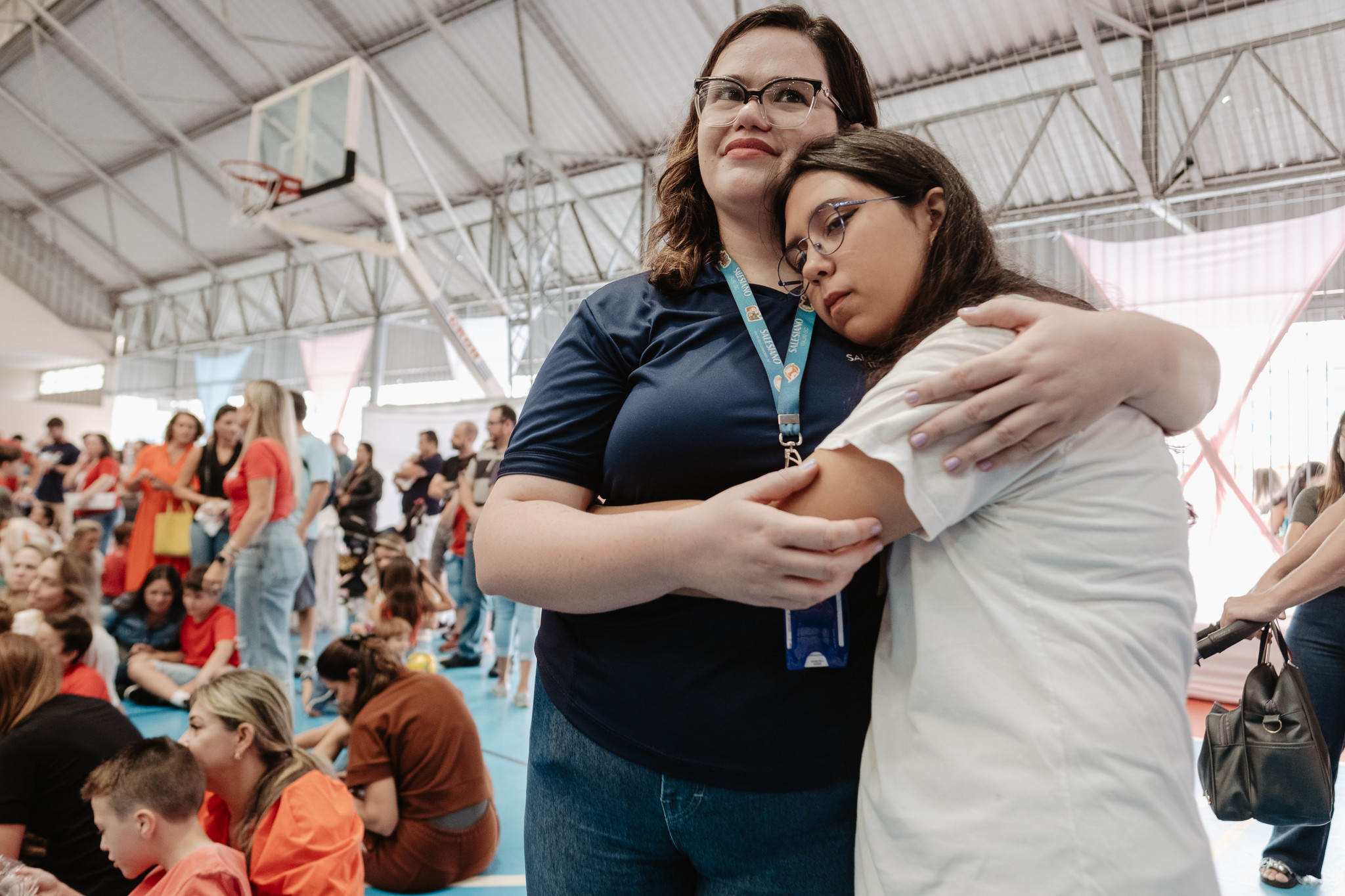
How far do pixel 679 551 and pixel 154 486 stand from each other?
4.84 metres

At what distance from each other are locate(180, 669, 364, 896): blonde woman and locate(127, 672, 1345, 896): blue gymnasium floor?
0.71m

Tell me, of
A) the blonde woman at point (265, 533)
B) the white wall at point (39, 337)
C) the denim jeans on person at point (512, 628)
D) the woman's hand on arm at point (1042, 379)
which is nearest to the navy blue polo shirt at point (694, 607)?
the woman's hand on arm at point (1042, 379)

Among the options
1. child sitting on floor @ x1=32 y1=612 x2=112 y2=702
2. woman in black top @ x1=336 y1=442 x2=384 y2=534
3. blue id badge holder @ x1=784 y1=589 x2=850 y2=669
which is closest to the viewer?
blue id badge holder @ x1=784 y1=589 x2=850 y2=669

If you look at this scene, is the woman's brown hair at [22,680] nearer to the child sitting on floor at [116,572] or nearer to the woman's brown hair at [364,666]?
the woman's brown hair at [364,666]

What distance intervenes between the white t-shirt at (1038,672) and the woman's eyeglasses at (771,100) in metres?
0.37

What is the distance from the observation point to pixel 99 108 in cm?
1212

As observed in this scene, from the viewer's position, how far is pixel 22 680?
7.29ft

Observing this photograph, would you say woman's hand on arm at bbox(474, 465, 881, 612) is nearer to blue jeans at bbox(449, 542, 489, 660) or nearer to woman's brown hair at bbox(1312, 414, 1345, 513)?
woman's brown hair at bbox(1312, 414, 1345, 513)

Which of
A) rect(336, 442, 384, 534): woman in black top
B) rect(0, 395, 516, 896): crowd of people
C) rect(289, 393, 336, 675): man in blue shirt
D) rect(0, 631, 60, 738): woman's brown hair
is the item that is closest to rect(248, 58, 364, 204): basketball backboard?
rect(336, 442, 384, 534): woman in black top

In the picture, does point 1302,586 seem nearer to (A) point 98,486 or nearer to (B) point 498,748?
(B) point 498,748

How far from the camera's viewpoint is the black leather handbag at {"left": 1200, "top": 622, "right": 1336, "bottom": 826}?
6.08 feet

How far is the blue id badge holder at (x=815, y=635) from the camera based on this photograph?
777mm

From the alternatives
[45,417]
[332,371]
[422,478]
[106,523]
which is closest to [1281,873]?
[422,478]

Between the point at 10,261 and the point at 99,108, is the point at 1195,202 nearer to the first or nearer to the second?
the point at 99,108
